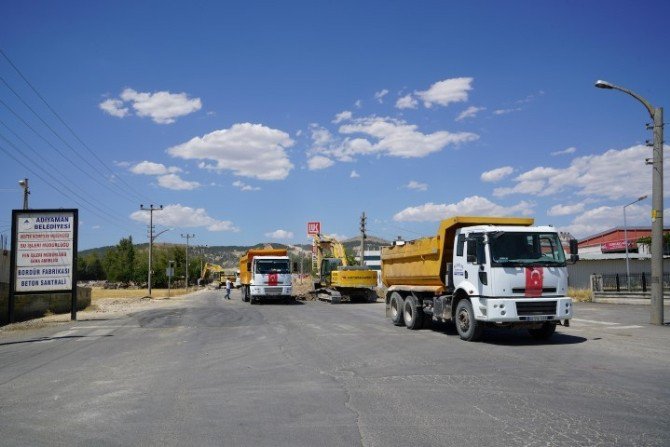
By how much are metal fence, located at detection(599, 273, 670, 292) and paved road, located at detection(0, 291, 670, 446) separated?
17153 millimetres

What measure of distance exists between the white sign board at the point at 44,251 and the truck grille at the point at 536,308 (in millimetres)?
17370

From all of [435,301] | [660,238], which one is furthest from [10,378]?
[660,238]

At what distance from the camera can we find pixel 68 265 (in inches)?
873

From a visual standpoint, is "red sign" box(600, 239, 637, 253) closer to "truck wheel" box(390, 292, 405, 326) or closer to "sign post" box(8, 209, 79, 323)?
"truck wheel" box(390, 292, 405, 326)

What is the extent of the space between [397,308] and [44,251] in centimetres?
1408

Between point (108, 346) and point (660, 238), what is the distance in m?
16.8

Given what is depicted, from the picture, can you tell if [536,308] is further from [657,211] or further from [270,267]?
[270,267]

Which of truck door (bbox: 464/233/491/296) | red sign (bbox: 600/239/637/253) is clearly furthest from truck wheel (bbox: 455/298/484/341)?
red sign (bbox: 600/239/637/253)

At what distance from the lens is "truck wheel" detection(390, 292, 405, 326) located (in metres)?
18.1

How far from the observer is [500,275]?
515 inches

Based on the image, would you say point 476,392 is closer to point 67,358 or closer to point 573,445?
point 573,445

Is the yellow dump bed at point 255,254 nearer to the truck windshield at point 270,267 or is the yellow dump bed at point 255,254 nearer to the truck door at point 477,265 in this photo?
the truck windshield at point 270,267

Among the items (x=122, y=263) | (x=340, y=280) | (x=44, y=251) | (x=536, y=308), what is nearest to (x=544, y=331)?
(x=536, y=308)

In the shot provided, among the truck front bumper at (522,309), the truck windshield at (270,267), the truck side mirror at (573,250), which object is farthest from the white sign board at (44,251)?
the truck side mirror at (573,250)
